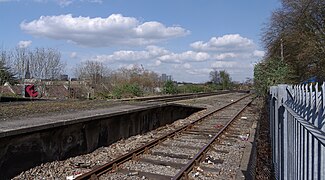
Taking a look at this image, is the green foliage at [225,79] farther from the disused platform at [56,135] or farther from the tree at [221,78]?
the disused platform at [56,135]

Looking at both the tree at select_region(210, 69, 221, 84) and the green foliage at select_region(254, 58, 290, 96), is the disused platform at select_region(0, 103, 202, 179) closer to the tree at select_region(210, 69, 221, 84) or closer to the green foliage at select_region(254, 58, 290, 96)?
the green foliage at select_region(254, 58, 290, 96)

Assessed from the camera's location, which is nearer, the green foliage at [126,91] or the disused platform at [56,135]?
the disused platform at [56,135]

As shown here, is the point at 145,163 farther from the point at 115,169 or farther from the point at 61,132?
the point at 61,132

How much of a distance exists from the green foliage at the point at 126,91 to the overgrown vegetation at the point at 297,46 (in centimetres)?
1607

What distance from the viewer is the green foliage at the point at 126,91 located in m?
40.1

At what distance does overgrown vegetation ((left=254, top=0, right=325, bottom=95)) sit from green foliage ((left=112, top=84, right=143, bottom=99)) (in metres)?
16.1

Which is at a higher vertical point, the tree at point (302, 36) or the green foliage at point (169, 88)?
the tree at point (302, 36)

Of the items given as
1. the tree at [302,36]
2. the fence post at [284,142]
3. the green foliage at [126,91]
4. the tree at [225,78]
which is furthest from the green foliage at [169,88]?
the tree at [225,78]

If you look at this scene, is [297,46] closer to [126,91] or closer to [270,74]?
[270,74]

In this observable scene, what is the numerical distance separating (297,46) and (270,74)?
5032 millimetres

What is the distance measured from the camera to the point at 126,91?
4266 cm

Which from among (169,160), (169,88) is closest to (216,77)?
(169,88)

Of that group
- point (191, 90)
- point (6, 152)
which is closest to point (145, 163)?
point (6, 152)

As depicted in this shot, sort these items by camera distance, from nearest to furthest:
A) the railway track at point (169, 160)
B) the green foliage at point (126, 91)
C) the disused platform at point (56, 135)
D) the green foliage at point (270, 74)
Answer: the disused platform at point (56, 135)
the railway track at point (169, 160)
the green foliage at point (270, 74)
the green foliage at point (126, 91)
